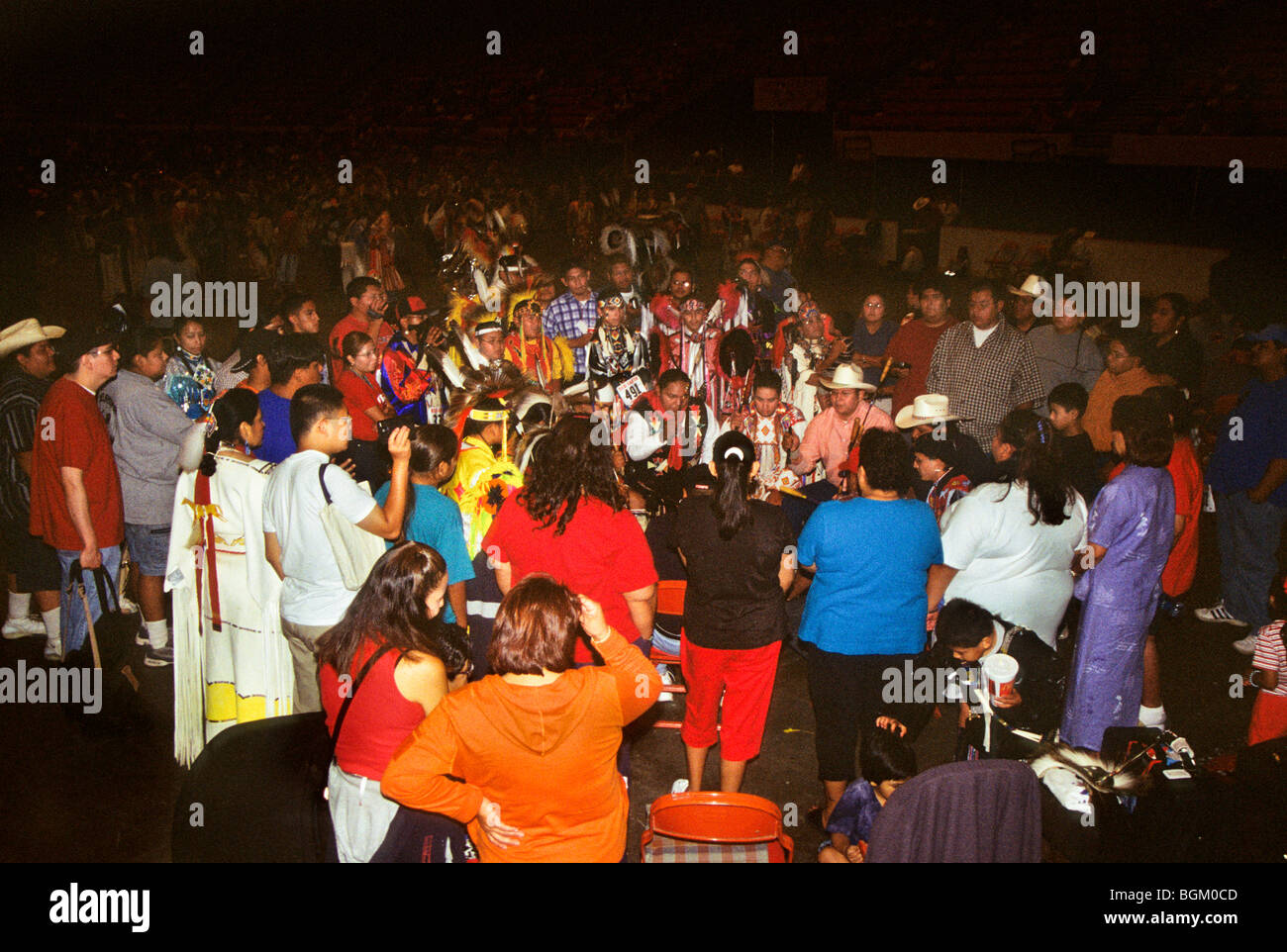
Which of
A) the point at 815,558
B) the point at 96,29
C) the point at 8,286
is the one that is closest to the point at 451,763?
the point at 815,558

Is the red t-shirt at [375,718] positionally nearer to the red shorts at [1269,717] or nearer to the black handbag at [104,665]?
the black handbag at [104,665]

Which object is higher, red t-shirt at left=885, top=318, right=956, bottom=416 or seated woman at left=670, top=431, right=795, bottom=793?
red t-shirt at left=885, top=318, right=956, bottom=416

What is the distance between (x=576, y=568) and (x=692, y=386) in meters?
3.90

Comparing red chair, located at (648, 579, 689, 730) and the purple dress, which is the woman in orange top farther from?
the purple dress

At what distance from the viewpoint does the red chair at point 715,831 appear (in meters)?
3.04

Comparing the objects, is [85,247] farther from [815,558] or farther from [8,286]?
[815,558]

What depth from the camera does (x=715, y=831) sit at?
124 inches

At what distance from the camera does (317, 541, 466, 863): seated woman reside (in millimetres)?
2887

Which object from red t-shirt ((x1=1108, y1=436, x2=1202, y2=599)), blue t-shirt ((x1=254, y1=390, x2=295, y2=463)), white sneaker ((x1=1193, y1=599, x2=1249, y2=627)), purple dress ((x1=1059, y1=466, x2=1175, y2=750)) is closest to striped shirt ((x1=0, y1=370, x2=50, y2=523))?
blue t-shirt ((x1=254, y1=390, x2=295, y2=463))

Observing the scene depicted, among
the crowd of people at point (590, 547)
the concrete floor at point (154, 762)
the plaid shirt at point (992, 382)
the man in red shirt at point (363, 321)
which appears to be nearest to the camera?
the crowd of people at point (590, 547)

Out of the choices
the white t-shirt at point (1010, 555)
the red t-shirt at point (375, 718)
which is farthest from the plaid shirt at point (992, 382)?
the red t-shirt at point (375, 718)

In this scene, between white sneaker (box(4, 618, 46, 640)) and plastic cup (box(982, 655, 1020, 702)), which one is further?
white sneaker (box(4, 618, 46, 640))

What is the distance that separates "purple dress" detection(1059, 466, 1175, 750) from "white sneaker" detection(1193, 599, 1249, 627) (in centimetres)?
234

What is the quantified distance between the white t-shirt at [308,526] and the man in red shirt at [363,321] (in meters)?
2.65
